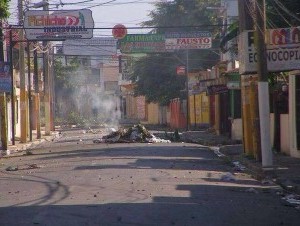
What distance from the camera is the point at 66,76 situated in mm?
90250

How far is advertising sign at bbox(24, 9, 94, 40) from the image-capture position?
3859 centimetres

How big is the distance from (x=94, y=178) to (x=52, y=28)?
21415 mm

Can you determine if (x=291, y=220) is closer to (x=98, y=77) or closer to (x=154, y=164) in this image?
(x=154, y=164)

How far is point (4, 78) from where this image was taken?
105ft

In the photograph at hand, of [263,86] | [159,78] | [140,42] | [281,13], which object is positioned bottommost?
[263,86]

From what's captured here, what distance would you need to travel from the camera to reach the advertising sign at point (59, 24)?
1519 inches

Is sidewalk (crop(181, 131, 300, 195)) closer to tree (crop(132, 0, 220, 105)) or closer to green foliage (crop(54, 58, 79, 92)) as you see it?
tree (crop(132, 0, 220, 105))

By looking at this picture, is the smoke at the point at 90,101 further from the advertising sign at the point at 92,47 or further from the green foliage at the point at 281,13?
the green foliage at the point at 281,13

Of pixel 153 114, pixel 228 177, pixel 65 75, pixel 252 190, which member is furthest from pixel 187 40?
pixel 65 75

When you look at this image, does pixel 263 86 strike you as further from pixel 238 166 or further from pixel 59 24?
pixel 59 24

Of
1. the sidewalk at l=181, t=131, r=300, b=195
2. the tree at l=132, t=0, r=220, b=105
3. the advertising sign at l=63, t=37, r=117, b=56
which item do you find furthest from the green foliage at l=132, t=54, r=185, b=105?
the sidewalk at l=181, t=131, r=300, b=195

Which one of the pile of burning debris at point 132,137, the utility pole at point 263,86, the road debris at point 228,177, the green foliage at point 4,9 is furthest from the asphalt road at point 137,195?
the pile of burning debris at point 132,137

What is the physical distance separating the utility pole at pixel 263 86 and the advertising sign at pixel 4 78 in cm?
1334

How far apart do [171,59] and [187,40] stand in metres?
13.1
